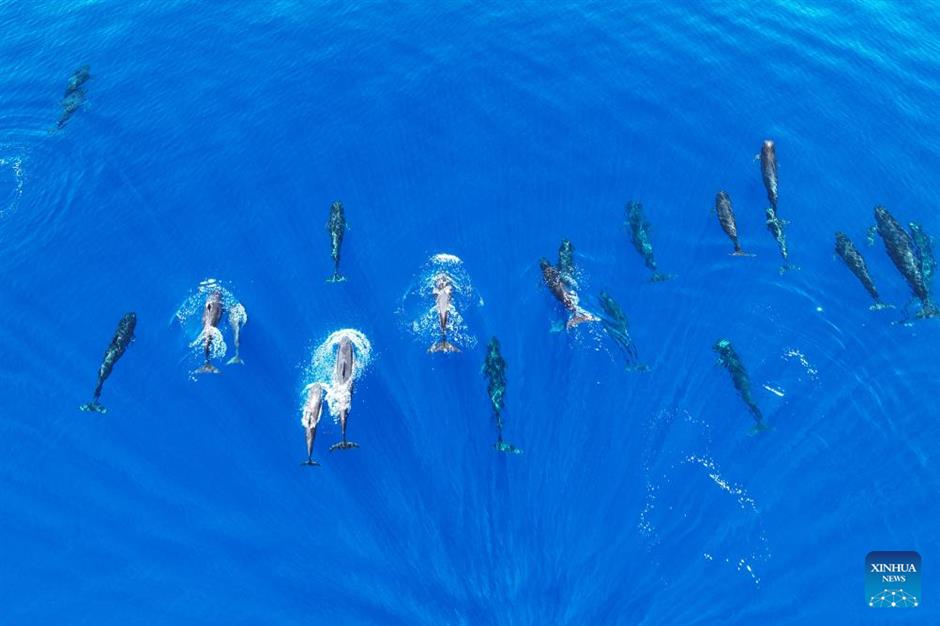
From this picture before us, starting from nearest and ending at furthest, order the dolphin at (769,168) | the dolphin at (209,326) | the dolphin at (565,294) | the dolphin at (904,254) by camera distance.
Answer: the dolphin at (209,326)
the dolphin at (565,294)
the dolphin at (904,254)
the dolphin at (769,168)

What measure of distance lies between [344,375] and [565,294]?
16.4 metres

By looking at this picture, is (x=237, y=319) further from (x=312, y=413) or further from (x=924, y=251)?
(x=924, y=251)

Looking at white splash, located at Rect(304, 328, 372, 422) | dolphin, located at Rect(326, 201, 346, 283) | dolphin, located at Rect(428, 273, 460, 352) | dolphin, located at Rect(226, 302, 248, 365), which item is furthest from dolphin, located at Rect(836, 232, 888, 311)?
dolphin, located at Rect(226, 302, 248, 365)

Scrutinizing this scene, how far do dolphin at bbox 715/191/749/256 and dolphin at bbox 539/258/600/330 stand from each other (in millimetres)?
12639

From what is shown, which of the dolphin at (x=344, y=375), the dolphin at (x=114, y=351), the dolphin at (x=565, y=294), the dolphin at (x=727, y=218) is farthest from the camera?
the dolphin at (x=727, y=218)

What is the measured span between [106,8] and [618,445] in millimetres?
72042

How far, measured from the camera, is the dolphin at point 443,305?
145 feet

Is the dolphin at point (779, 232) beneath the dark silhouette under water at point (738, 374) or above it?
above

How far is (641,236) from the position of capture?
49.7m

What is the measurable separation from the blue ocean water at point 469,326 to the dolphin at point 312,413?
3.72 feet

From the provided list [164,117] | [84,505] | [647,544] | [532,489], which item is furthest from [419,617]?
[164,117]

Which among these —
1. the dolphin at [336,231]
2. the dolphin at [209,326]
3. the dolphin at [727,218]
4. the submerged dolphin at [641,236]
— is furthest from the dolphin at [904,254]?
the dolphin at [209,326]

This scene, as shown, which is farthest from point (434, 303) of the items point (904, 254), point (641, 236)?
point (904, 254)

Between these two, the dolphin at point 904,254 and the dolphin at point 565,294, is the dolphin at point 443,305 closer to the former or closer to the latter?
the dolphin at point 565,294
